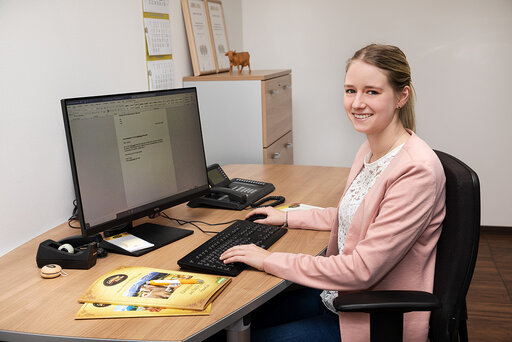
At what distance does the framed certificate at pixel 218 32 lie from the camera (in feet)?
10.5

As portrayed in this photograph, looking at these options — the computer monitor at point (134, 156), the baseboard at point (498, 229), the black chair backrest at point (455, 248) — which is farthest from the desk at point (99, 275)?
the baseboard at point (498, 229)

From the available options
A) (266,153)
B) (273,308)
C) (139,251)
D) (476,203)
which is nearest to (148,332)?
(139,251)

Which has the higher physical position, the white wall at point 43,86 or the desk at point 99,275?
the white wall at point 43,86

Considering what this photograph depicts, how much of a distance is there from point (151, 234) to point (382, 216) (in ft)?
2.49

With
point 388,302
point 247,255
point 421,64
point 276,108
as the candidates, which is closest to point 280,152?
point 276,108

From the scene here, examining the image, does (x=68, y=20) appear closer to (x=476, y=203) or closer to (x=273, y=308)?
(x=273, y=308)

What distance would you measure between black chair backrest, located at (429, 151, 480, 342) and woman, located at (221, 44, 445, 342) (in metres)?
0.02

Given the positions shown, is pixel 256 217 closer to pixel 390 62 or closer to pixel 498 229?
pixel 390 62

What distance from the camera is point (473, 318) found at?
2666 millimetres

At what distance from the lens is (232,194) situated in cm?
199

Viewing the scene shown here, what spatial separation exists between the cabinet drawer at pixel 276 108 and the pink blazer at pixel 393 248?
4.57 ft

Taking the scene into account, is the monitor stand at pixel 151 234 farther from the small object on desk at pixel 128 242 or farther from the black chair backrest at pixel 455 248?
the black chair backrest at pixel 455 248

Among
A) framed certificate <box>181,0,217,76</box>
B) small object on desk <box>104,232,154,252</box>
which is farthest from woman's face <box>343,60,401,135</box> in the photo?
framed certificate <box>181,0,217,76</box>

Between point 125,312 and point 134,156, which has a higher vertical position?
point 134,156
